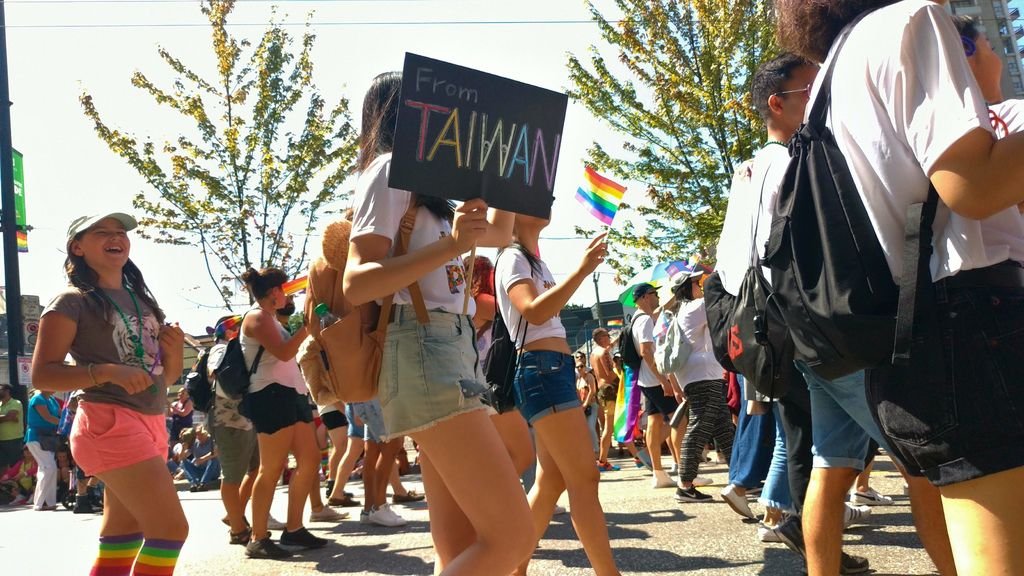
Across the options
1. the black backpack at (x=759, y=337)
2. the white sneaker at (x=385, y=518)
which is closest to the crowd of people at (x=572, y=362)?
the black backpack at (x=759, y=337)

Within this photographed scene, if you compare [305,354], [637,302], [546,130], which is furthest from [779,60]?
[637,302]

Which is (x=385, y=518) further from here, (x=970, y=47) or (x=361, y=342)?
(x=970, y=47)

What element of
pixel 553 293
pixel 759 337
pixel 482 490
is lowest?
pixel 482 490

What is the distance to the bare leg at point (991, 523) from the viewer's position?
1.55 meters

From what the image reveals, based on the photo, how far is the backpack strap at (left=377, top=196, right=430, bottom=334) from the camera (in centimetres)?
263

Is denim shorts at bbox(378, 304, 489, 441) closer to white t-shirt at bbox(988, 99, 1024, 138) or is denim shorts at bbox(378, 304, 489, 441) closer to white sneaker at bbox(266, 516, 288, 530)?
white t-shirt at bbox(988, 99, 1024, 138)

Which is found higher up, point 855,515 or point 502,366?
point 502,366

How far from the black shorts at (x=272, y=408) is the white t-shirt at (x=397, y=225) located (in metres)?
3.54

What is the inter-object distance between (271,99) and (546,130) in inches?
581

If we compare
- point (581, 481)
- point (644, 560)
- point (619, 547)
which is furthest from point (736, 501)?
point (581, 481)

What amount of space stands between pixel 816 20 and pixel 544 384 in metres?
2.19

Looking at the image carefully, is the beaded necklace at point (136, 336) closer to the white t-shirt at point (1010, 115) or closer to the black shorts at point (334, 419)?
the white t-shirt at point (1010, 115)

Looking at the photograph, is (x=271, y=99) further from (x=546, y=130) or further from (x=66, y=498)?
(x=546, y=130)

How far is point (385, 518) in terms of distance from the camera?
6.98 m
